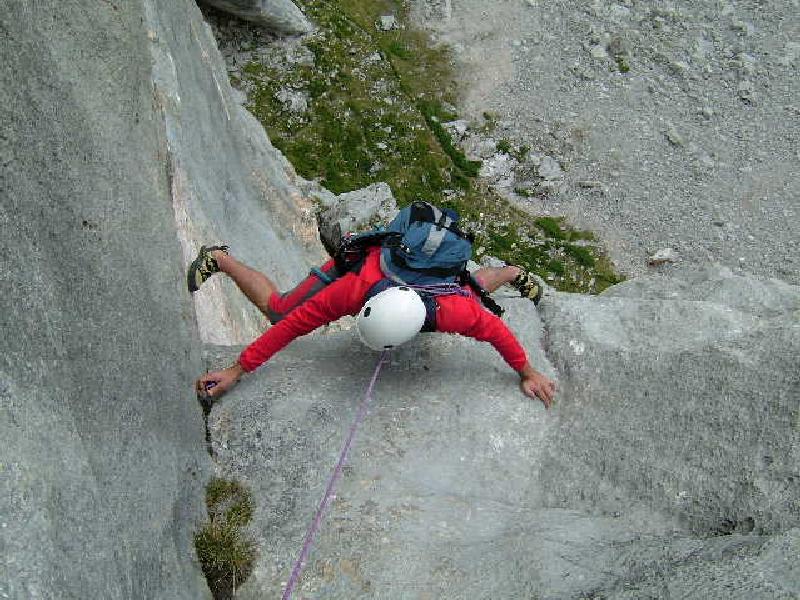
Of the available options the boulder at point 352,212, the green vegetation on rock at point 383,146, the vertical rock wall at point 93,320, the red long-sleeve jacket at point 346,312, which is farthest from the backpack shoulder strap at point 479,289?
the green vegetation on rock at point 383,146

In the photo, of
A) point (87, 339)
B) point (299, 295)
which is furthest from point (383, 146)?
point (87, 339)

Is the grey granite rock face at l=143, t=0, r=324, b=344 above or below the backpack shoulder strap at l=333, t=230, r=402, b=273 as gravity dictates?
below

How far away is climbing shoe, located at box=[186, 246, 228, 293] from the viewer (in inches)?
304

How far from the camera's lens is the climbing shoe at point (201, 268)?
7.72 metres

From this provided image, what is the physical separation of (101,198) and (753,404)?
599 cm

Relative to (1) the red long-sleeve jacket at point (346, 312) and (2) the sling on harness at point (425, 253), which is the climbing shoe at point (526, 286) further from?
(1) the red long-sleeve jacket at point (346, 312)

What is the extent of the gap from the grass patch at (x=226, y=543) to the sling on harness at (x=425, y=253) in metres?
2.21

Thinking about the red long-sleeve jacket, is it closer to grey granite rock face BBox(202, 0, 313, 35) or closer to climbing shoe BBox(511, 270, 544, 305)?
climbing shoe BBox(511, 270, 544, 305)

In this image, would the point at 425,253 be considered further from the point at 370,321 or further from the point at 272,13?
the point at 272,13

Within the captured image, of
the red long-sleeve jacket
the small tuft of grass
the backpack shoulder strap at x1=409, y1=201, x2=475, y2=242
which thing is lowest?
the small tuft of grass

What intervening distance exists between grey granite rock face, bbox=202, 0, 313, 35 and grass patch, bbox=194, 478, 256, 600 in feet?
56.8

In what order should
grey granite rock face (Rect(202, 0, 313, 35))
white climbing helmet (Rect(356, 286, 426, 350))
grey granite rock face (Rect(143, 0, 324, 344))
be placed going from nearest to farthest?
1. white climbing helmet (Rect(356, 286, 426, 350))
2. grey granite rock face (Rect(143, 0, 324, 344))
3. grey granite rock face (Rect(202, 0, 313, 35))

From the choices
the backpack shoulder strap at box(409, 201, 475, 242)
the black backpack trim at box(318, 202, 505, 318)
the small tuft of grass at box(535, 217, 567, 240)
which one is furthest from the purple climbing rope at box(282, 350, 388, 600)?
the small tuft of grass at box(535, 217, 567, 240)

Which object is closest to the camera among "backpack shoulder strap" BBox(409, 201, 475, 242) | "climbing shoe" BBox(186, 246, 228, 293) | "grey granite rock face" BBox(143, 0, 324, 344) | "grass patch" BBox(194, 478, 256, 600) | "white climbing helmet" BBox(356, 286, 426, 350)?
"grass patch" BBox(194, 478, 256, 600)
